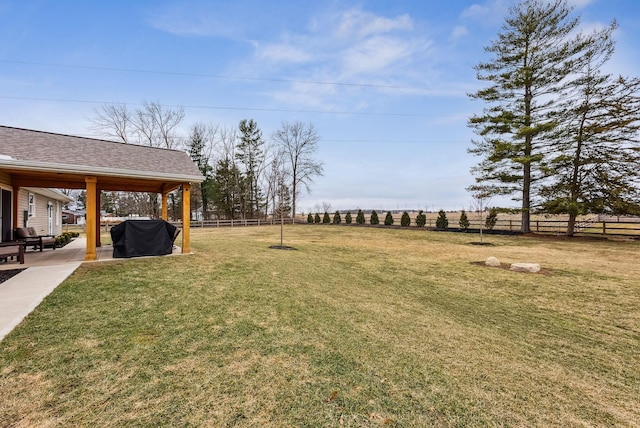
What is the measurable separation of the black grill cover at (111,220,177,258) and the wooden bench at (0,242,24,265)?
173cm

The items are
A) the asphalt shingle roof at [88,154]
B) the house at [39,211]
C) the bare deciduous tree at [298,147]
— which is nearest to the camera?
the asphalt shingle roof at [88,154]

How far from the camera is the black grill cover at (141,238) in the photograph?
299 inches

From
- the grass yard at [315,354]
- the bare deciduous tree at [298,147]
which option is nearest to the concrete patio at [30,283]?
the grass yard at [315,354]

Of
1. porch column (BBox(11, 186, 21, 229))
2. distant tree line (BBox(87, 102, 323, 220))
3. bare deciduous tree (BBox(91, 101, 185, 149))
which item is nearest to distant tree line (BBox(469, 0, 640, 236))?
distant tree line (BBox(87, 102, 323, 220))

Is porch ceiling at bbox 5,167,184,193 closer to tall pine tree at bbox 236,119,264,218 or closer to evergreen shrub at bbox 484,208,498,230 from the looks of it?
evergreen shrub at bbox 484,208,498,230

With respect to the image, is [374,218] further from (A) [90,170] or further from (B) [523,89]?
(A) [90,170]

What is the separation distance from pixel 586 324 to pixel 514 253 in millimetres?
7290

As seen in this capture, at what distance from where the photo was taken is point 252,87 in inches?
752

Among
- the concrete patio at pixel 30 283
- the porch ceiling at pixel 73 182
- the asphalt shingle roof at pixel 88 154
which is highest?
the asphalt shingle roof at pixel 88 154

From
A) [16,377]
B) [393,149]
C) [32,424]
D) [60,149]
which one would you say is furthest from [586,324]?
[393,149]

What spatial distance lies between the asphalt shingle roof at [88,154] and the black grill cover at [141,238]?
141 cm

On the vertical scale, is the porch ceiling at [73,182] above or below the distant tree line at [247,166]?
below

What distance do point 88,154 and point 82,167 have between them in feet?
3.76

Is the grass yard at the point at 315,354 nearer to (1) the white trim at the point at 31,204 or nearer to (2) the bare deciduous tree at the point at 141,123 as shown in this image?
(1) the white trim at the point at 31,204
